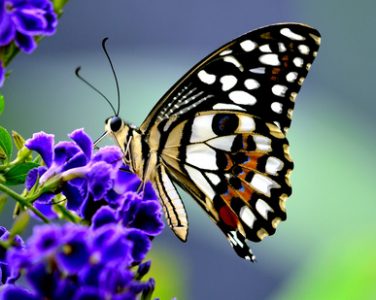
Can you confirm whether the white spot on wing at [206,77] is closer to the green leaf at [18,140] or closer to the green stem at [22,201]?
the green leaf at [18,140]

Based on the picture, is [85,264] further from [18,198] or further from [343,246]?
[343,246]

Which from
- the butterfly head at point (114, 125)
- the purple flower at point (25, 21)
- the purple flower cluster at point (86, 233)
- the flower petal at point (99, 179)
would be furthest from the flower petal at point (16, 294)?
the butterfly head at point (114, 125)

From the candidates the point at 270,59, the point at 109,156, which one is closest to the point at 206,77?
the point at 270,59

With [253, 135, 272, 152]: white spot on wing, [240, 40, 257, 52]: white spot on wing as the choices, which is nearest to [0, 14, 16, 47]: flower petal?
[240, 40, 257, 52]: white spot on wing

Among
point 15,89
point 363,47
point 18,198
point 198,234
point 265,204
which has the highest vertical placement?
point 18,198

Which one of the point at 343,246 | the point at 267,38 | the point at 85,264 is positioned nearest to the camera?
the point at 85,264

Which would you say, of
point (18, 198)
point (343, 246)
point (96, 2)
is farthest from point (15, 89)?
point (18, 198)

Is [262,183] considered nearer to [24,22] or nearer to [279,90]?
[279,90]

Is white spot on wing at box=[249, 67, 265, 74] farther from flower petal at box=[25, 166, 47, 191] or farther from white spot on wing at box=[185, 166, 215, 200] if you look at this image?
flower petal at box=[25, 166, 47, 191]
